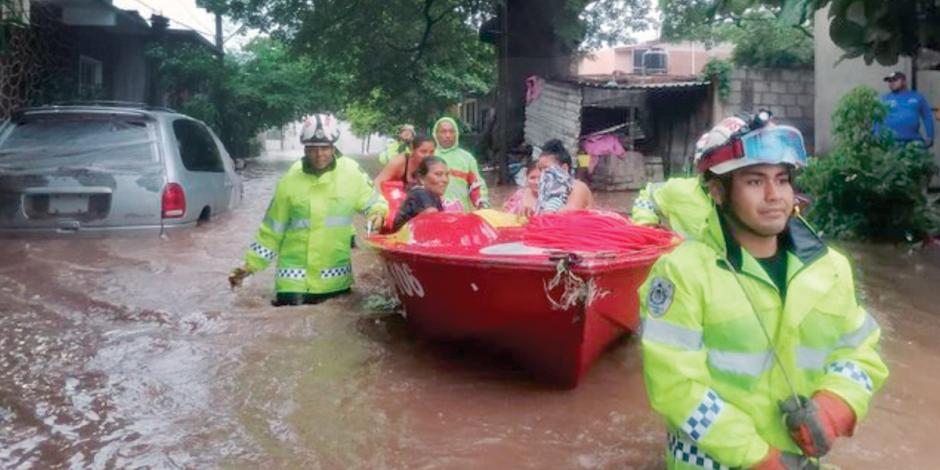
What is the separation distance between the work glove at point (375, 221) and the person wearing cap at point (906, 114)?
7.08 meters

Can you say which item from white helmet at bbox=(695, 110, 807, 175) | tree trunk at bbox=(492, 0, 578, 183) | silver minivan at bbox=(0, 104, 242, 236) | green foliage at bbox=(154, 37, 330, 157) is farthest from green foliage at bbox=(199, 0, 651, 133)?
white helmet at bbox=(695, 110, 807, 175)

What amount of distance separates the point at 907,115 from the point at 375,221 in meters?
7.43

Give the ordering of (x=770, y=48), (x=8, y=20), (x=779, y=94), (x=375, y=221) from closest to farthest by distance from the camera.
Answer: (x=8, y=20) → (x=375, y=221) → (x=779, y=94) → (x=770, y=48)

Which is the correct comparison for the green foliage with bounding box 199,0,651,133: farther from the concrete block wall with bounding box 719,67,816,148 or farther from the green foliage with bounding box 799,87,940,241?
the green foliage with bounding box 799,87,940,241

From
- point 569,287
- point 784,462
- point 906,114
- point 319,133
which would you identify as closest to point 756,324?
point 784,462

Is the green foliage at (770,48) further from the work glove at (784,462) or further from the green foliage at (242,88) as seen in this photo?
the work glove at (784,462)

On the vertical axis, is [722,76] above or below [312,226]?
above

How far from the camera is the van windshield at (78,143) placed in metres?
8.55

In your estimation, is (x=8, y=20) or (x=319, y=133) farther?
(x=319, y=133)

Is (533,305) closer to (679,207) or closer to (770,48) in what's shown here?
(679,207)

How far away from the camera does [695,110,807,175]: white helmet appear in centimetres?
256

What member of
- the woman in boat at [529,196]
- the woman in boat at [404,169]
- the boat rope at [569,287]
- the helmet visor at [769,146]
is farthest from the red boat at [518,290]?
the woman in boat at [404,169]

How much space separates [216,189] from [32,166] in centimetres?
210

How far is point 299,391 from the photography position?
5383 mm
